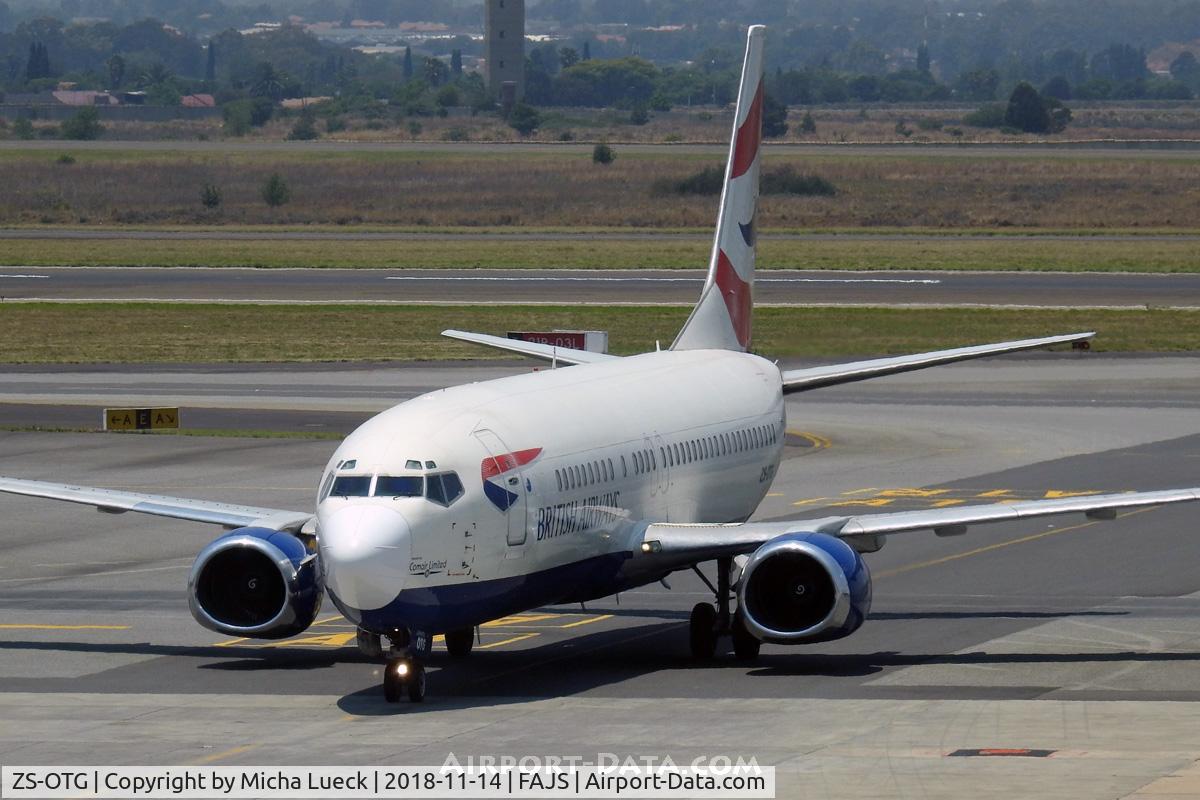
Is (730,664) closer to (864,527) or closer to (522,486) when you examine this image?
(864,527)

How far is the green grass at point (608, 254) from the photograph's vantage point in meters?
124

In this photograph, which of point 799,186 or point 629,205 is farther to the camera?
point 799,186

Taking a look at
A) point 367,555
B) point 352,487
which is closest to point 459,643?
point 352,487

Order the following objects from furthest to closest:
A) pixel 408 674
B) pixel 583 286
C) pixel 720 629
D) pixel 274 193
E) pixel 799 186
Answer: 1. pixel 799 186
2. pixel 274 193
3. pixel 583 286
4. pixel 720 629
5. pixel 408 674

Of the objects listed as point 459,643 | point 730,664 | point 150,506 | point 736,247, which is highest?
point 736,247

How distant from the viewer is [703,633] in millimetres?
32250

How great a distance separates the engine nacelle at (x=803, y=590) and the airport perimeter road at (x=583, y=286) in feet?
226

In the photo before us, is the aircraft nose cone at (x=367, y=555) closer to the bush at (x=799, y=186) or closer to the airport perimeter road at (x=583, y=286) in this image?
the airport perimeter road at (x=583, y=286)

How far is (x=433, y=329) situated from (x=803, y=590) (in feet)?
200

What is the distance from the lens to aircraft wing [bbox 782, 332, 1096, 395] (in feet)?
124

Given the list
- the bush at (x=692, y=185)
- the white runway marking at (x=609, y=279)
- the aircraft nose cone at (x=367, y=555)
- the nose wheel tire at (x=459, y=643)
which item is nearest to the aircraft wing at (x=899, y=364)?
the nose wheel tire at (x=459, y=643)

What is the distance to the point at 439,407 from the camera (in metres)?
29.6

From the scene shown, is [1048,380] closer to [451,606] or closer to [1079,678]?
[1079,678]

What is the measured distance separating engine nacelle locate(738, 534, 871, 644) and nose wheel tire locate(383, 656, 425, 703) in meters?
5.15
